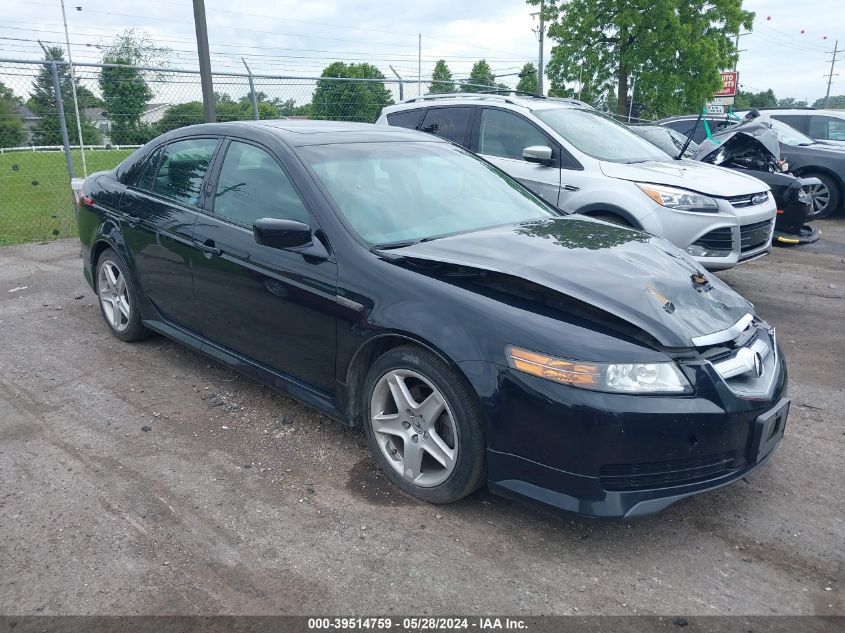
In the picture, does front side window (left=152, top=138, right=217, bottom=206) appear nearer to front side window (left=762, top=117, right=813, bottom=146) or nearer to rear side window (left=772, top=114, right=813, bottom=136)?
front side window (left=762, top=117, right=813, bottom=146)

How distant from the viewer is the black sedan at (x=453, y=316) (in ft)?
8.79

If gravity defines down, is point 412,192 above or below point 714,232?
above

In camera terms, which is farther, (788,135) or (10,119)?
(788,135)

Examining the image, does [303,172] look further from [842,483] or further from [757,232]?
[757,232]

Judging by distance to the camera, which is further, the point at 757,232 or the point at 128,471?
the point at 757,232

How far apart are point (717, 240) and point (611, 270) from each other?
127 inches

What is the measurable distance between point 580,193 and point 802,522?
377 cm

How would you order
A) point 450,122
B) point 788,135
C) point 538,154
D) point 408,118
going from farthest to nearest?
point 788,135 → point 408,118 → point 450,122 → point 538,154

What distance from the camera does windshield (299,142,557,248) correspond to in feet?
11.7

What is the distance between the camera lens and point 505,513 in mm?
3090

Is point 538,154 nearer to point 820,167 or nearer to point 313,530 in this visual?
point 313,530

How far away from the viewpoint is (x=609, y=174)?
6203mm

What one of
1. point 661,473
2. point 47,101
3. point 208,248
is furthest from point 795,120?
point 661,473

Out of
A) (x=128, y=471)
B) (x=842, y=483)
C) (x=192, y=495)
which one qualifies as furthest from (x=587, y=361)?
(x=128, y=471)
